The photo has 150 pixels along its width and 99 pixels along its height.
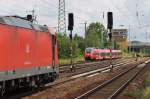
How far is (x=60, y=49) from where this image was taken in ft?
253

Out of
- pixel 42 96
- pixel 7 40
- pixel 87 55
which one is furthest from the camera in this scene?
pixel 87 55

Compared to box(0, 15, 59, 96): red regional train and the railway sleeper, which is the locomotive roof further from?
the railway sleeper

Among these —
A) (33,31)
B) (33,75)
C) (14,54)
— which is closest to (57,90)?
(33,75)

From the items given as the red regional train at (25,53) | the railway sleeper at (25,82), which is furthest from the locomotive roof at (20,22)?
the railway sleeper at (25,82)

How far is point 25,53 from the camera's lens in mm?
18953

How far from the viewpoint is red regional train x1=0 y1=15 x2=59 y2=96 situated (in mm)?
16938

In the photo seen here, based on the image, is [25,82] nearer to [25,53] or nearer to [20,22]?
[25,53]

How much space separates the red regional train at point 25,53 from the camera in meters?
16.9

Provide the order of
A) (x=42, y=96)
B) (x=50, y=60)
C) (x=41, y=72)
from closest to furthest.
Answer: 1. (x=42, y=96)
2. (x=41, y=72)
3. (x=50, y=60)

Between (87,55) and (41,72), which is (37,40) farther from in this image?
(87,55)

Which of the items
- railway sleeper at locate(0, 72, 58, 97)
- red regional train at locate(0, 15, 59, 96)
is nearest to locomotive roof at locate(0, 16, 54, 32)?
red regional train at locate(0, 15, 59, 96)

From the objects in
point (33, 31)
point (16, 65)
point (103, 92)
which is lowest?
point (103, 92)

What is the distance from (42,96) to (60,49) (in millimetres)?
57365

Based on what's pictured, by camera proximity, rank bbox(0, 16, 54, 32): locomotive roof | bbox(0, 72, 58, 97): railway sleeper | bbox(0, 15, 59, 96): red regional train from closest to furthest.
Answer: bbox(0, 15, 59, 96): red regional train < bbox(0, 16, 54, 32): locomotive roof < bbox(0, 72, 58, 97): railway sleeper
